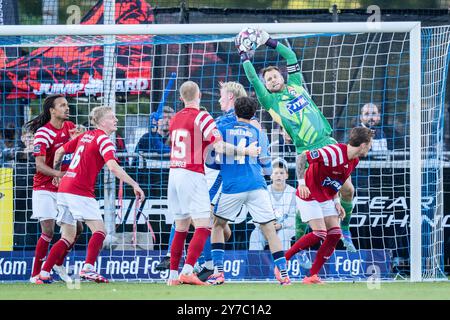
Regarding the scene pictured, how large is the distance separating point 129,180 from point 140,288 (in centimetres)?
97

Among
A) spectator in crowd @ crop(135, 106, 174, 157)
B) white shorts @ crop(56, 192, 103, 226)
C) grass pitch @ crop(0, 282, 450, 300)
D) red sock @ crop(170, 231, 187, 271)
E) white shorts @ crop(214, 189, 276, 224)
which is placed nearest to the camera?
grass pitch @ crop(0, 282, 450, 300)

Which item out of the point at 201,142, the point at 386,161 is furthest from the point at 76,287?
the point at 386,161

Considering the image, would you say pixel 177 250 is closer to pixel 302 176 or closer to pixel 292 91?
pixel 302 176

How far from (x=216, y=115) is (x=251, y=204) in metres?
2.29

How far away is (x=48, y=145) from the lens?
10.1m

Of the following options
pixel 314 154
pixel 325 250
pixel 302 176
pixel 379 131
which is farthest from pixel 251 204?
pixel 379 131

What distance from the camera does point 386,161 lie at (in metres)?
11.1

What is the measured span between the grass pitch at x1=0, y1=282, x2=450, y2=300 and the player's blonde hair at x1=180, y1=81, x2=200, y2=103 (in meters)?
1.69

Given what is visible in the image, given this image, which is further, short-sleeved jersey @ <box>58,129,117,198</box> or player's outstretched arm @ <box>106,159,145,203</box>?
short-sleeved jersey @ <box>58,129,117,198</box>

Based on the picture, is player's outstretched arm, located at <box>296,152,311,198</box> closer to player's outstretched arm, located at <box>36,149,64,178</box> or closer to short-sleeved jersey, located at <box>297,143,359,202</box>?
short-sleeved jersey, located at <box>297,143,359,202</box>

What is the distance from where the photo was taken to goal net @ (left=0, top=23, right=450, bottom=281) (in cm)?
1070

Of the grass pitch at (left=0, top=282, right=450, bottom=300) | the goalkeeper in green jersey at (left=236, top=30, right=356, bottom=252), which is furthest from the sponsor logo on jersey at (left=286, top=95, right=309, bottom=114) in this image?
the grass pitch at (left=0, top=282, right=450, bottom=300)

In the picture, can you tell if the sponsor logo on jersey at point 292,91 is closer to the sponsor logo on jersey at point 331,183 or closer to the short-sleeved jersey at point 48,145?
the sponsor logo on jersey at point 331,183

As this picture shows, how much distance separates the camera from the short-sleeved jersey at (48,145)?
10.1 meters
